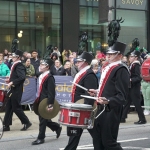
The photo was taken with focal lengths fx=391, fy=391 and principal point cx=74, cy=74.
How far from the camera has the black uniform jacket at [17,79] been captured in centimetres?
918

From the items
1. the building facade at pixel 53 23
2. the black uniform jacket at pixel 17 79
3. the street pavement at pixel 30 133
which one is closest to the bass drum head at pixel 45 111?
the street pavement at pixel 30 133

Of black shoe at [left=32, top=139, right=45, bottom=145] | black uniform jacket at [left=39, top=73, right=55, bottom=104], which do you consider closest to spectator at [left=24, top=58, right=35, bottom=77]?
black uniform jacket at [left=39, top=73, right=55, bottom=104]

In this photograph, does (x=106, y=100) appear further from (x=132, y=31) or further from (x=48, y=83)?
(x=132, y=31)

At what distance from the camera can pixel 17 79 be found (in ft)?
30.0

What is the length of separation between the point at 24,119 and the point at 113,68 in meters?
4.53

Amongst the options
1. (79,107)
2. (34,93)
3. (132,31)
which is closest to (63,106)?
(79,107)

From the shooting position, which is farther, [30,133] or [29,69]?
[29,69]

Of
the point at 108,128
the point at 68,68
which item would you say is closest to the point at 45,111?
the point at 108,128

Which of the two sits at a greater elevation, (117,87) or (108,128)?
(117,87)

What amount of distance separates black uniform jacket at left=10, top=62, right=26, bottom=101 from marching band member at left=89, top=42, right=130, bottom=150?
4008 mm

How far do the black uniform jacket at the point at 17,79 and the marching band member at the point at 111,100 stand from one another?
4.01 metres

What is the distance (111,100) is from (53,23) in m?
15.1

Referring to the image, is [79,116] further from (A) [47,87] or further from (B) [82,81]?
(A) [47,87]

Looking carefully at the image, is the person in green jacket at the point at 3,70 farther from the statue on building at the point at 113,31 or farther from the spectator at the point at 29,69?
the statue on building at the point at 113,31
